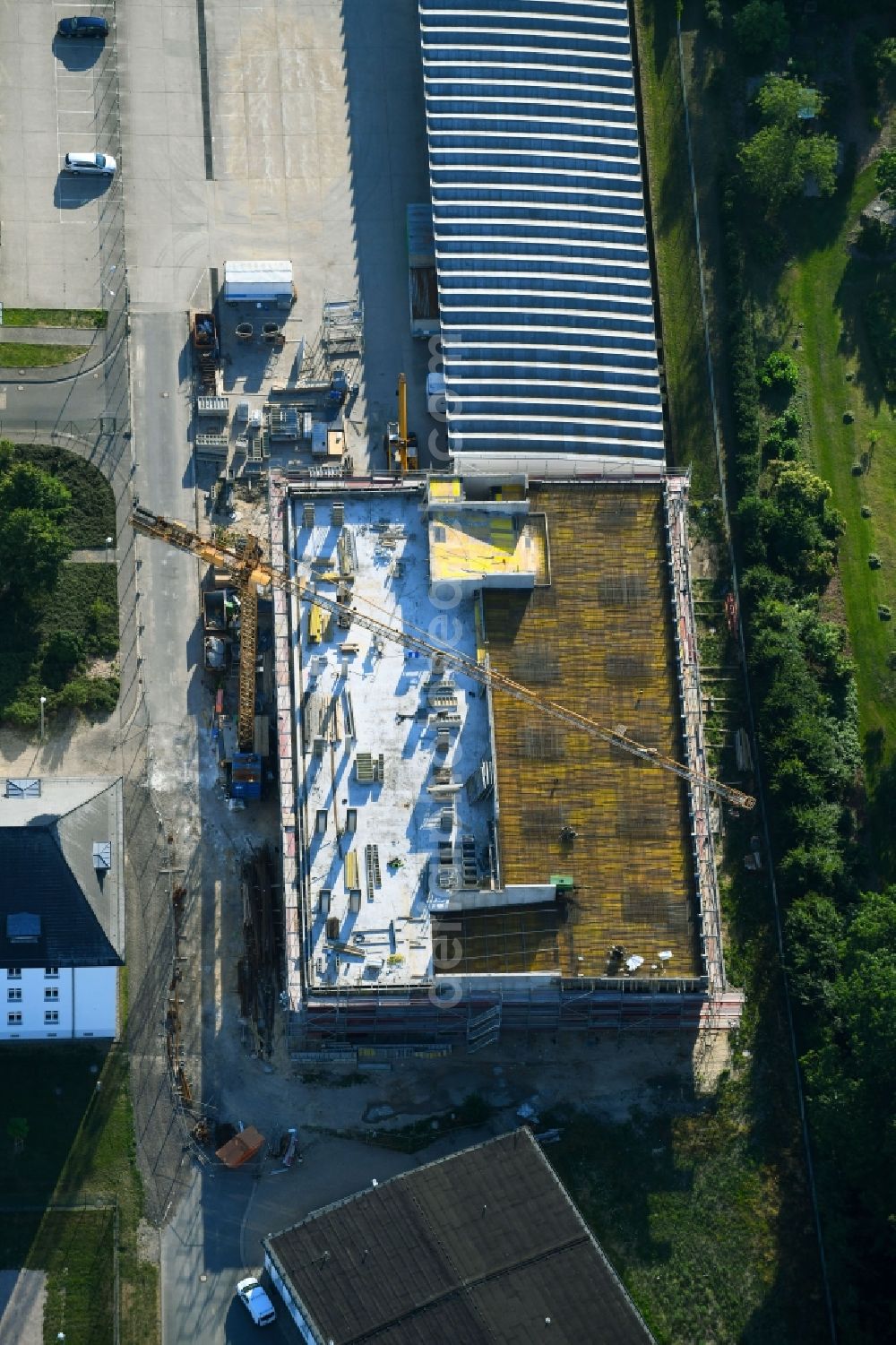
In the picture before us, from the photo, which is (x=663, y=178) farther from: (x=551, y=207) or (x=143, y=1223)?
(x=143, y=1223)

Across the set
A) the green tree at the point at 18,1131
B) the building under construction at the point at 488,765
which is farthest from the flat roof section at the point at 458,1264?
the green tree at the point at 18,1131

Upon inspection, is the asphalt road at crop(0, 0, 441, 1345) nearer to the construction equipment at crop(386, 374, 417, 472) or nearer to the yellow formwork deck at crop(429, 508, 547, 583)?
the construction equipment at crop(386, 374, 417, 472)

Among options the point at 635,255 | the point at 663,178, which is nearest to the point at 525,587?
the point at 635,255

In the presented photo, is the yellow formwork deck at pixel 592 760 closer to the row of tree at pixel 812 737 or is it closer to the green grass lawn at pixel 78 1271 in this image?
the row of tree at pixel 812 737

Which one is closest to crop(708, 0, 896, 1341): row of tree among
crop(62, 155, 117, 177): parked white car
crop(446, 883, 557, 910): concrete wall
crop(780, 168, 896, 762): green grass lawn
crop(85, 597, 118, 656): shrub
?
crop(780, 168, 896, 762): green grass lawn

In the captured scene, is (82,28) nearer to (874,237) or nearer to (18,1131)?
(874,237)
